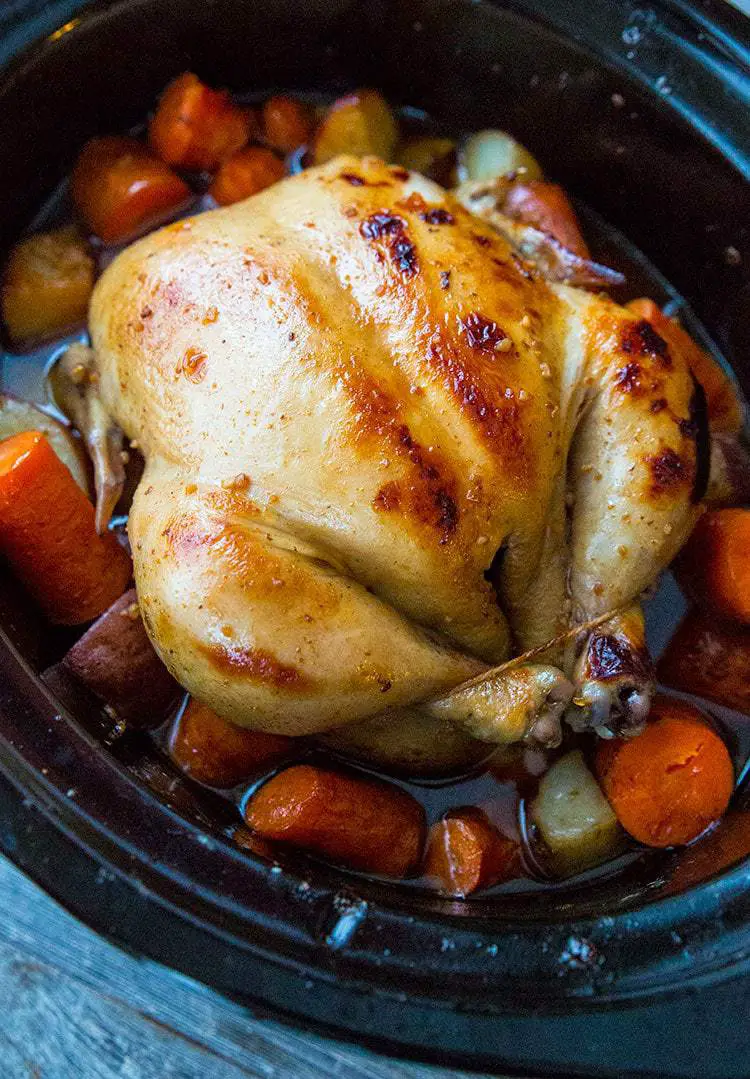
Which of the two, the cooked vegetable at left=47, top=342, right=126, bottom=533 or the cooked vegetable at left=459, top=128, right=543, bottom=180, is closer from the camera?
the cooked vegetable at left=47, top=342, right=126, bottom=533

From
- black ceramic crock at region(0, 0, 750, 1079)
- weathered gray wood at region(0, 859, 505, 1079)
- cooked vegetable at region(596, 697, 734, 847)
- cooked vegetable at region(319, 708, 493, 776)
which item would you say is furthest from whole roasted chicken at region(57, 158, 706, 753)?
weathered gray wood at region(0, 859, 505, 1079)

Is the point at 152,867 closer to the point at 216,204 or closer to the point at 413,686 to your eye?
the point at 413,686

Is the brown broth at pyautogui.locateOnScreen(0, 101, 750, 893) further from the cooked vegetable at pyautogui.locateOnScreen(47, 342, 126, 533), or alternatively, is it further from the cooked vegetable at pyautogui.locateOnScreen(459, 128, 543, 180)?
the cooked vegetable at pyautogui.locateOnScreen(459, 128, 543, 180)

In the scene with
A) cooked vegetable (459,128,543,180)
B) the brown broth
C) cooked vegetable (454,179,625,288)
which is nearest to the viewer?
the brown broth

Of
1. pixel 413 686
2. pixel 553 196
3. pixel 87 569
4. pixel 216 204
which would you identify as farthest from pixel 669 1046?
pixel 216 204

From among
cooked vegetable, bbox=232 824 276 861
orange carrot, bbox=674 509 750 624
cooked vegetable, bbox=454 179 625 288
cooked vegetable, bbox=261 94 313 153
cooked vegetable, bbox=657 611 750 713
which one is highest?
cooked vegetable, bbox=454 179 625 288

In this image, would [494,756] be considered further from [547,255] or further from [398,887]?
[547,255]
